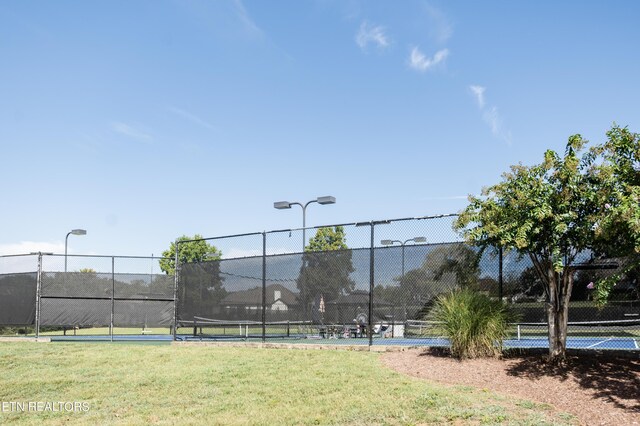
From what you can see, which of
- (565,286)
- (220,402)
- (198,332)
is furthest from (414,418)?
(198,332)

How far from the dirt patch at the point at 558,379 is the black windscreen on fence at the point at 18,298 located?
14.1 m

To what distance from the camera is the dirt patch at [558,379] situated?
781 centimetres

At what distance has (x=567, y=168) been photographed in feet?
33.2

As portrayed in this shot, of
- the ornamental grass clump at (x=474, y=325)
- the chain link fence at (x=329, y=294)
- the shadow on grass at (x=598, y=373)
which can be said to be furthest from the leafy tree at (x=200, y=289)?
the shadow on grass at (x=598, y=373)

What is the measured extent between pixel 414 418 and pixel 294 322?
9157 mm

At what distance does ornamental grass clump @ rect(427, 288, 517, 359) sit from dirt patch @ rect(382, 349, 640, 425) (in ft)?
0.83

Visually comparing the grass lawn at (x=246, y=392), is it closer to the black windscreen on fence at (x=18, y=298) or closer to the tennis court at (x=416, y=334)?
the tennis court at (x=416, y=334)

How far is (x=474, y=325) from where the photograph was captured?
424 inches

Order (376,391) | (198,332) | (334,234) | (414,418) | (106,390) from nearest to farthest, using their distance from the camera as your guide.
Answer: (414,418), (376,391), (106,390), (198,332), (334,234)

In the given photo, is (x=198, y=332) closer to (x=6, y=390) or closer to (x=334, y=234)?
(x=6, y=390)

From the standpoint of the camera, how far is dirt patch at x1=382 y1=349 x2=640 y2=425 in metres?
7.81

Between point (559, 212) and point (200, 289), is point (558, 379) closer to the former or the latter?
point (559, 212)

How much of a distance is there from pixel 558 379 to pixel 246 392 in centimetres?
483

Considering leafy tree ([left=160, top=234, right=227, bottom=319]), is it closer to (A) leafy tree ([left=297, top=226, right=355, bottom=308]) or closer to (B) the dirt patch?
(A) leafy tree ([left=297, top=226, right=355, bottom=308])
